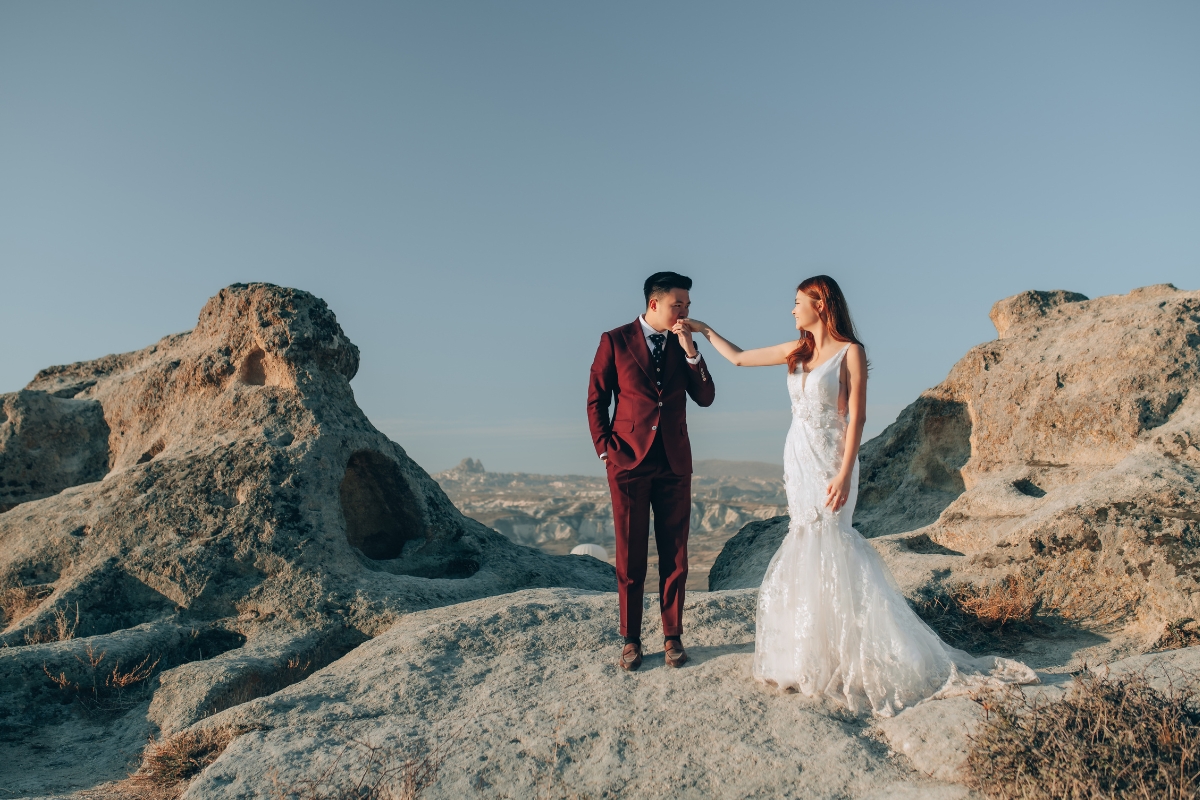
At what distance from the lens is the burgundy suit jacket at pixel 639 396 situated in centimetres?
445

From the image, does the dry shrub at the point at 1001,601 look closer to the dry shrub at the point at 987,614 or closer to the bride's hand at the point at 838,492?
the dry shrub at the point at 987,614

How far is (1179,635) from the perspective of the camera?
473cm

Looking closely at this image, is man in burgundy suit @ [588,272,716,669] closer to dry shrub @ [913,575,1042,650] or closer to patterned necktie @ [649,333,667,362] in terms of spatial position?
patterned necktie @ [649,333,667,362]

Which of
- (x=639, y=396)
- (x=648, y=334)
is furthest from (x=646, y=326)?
(x=639, y=396)

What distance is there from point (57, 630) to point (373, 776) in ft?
14.1

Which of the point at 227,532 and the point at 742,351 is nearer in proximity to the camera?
the point at 742,351

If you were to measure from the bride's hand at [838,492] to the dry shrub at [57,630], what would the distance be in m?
5.76

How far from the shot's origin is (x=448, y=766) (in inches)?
132

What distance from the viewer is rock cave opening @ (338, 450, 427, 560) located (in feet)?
25.8

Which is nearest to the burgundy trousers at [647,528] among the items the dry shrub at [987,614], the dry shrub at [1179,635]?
the dry shrub at [987,614]

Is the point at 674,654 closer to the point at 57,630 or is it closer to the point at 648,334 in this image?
the point at 648,334

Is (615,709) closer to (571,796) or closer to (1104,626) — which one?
(571,796)

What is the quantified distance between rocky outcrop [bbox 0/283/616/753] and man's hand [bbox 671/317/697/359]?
349 centimetres

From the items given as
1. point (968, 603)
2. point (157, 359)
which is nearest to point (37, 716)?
point (157, 359)
